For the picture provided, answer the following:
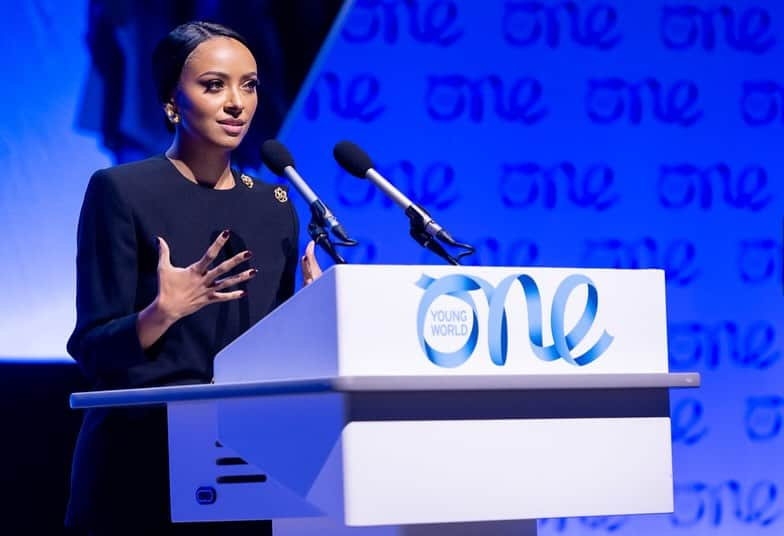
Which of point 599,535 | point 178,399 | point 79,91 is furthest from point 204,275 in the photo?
point 599,535

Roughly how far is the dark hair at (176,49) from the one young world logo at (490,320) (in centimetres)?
89

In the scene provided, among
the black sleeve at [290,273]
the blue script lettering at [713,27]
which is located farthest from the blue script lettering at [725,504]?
the black sleeve at [290,273]

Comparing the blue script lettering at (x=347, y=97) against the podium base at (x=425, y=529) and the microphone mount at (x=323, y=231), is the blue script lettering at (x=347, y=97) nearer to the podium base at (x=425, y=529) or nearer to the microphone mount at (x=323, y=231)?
the microphone mount at (x=323, y=231)

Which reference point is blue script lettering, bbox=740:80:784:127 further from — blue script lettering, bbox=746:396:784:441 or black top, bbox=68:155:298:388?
black top, bbox=68:155:298:388

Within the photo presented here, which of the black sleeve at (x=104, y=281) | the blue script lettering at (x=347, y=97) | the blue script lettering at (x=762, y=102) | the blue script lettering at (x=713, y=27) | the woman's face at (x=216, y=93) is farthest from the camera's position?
the blue script lettering at (x=762, y=102)

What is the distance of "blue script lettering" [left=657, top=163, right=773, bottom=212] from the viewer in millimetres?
4414

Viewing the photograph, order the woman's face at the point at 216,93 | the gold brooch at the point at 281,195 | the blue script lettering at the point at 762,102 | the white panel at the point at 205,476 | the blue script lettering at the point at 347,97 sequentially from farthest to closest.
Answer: the blue script lettering at the point at 762,102
the blue script lettering at the point at 347,97
the gold brooch at the point at 281,195
the woman's face at the point at 216,93
the white panel at the point at 205,476

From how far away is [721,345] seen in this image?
14.6ft

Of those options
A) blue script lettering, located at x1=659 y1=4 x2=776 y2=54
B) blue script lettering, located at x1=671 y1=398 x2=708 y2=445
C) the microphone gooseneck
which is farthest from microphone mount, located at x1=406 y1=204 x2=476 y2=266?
blue script lettering, located at x1=659 y1=4 x2=776 y2=54

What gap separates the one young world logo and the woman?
352 millimetres

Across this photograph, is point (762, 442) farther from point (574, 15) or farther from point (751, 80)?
point (574, 15)

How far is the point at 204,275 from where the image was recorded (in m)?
2.01

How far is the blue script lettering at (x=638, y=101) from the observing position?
4.35 m

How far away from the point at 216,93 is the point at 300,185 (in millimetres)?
360
